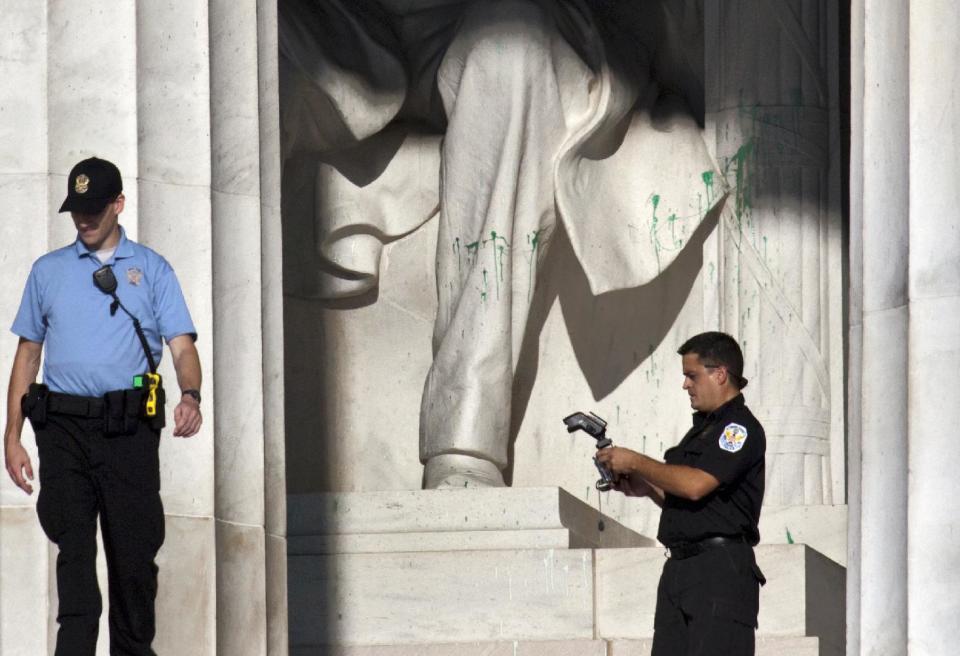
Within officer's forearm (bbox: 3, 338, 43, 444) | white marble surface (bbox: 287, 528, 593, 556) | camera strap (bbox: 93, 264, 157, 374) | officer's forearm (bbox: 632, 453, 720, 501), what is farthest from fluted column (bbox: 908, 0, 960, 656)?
officer's forearm (bbox: 3, 338, 43, 444)

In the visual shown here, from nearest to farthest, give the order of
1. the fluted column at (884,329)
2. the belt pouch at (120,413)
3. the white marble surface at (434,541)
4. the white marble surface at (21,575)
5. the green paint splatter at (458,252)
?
the belt pouch at (120,413)
the fluted column at (884,329)
the white marble surface at (21,575)
the white marble surface at (434,541)
the green paint splatter at (458,252)

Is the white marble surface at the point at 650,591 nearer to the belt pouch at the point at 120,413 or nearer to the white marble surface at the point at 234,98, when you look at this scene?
the white marble surface at the point at 234,98

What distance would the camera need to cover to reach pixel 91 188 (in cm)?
964

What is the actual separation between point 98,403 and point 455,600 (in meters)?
2.84

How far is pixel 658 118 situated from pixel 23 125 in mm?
3578

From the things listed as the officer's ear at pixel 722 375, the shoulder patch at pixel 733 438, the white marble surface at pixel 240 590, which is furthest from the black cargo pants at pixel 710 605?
the white marble surface at pixel 240 590

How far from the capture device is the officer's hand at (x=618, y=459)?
9.71 meters

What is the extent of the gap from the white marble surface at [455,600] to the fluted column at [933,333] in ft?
6.28

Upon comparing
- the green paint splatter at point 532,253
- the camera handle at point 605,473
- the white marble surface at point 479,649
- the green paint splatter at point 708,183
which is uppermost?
the green paint splatter at point 708,183

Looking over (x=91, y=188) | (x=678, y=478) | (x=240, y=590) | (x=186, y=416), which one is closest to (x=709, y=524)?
(x=678, y=478)

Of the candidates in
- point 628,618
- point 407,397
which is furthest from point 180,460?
point 407,397

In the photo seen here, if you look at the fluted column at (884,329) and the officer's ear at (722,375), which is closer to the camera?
the officer's ear at (722,375)

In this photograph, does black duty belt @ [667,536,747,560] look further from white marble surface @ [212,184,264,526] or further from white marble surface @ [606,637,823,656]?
white marble surface @ [606,637,823,656]

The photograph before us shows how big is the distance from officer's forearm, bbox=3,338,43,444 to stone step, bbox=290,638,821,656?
2.38 metres
